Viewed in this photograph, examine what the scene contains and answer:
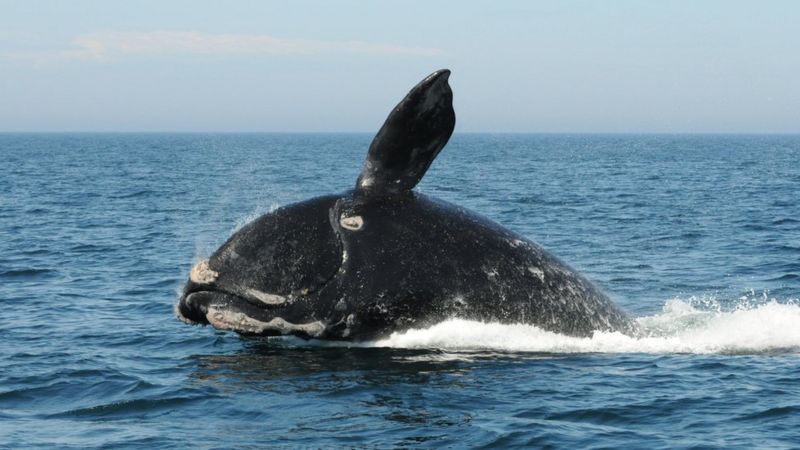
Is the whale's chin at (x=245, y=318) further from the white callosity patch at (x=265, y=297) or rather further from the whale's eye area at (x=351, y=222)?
the whale's eye area at (x=351, y=222)

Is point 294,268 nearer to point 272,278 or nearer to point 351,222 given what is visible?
point 272,278

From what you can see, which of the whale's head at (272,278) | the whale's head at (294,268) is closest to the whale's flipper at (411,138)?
the whale's head at (294,268)

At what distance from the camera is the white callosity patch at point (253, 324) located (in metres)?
13.3

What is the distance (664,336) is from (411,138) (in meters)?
4.94

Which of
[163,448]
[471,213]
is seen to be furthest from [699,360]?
[163,448]

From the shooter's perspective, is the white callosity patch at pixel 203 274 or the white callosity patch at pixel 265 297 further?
the white callosity patch at pixel 203 274

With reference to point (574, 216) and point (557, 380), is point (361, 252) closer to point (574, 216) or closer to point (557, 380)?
point (557, 380)

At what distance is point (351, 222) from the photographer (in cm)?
1362

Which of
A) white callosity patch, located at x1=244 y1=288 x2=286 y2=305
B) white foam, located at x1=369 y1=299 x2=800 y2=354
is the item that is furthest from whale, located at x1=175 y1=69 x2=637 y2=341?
white foam, located at x1=369 y1=299 x2=800 y2=354

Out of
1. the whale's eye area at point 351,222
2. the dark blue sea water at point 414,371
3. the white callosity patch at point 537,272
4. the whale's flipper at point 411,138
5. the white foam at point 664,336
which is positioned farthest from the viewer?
the white callosity patch at point 537,272

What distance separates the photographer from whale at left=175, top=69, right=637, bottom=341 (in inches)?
526

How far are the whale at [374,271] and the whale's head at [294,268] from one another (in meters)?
0.01

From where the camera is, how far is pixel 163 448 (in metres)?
10.8

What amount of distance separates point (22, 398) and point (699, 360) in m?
8.05
